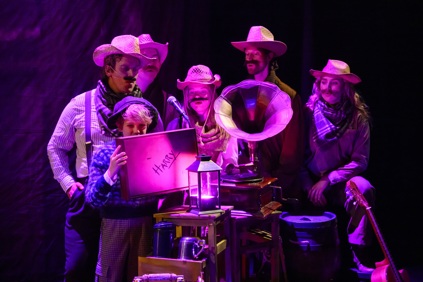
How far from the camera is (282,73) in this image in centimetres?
553

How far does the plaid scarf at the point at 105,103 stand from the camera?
3598mm

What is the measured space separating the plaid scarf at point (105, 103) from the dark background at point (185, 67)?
846mm

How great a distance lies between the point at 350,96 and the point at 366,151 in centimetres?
51

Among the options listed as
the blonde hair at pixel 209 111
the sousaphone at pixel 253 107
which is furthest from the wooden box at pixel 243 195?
the blonde hair at pixel 209 111

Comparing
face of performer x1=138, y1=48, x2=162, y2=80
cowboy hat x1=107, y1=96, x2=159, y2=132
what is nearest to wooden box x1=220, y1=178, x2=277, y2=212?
cowboy hat x1=107, y1=96, x2=159, y2=132

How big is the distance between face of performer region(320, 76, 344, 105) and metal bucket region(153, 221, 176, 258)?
2.18 m

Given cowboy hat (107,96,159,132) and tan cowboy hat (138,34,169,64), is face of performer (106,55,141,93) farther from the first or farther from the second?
tan cowboy hat (138,34,169,64)

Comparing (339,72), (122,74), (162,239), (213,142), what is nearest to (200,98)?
(213,142)

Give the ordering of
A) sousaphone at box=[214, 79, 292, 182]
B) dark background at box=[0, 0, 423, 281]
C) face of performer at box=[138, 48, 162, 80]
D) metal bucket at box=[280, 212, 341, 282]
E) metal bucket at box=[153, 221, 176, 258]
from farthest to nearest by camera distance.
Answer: face of performer at box=[138, 48, 162, 80]
dark background at box=[0, 0, 423, 281]
metal bucket at box=[280, 212, 341, 282]
sousaphone at box=[214, 79, 292, 182]
metal bucket at box=[153, 221, 176, 258]

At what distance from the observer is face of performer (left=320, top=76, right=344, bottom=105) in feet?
15.5

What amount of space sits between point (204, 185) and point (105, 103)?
3.02 feet

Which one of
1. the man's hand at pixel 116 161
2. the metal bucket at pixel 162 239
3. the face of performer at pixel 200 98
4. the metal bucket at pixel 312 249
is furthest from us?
the metal bucket at pixel 312 249

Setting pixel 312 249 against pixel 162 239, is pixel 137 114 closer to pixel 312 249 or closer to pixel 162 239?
pixel 162 239

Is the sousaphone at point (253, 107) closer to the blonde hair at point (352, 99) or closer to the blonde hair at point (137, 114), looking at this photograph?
the blonde hair at point (137, 114)
